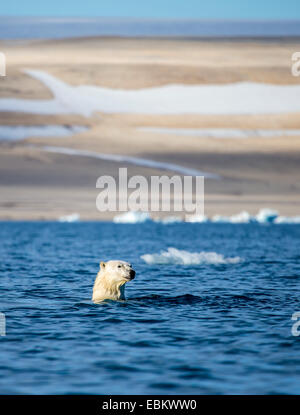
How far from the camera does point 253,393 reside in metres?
12.1

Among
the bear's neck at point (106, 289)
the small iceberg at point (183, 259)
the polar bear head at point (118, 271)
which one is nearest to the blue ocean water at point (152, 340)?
the bear's neck at point (106, 289)

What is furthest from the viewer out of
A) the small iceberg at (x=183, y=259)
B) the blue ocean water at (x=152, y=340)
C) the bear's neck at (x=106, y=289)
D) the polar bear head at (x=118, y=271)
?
the small iceberg at (x=183, y=259)

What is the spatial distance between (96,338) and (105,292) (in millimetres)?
4934

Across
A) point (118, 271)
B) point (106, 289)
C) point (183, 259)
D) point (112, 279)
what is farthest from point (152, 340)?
point (183, 259)

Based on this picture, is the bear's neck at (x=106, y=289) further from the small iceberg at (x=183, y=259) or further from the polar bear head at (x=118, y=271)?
the small iceberg at (x=183, y=259)

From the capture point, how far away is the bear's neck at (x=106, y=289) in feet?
70.1

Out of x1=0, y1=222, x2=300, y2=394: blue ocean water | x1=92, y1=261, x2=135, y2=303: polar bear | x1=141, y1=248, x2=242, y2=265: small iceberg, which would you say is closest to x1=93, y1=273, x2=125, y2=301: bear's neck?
x1=92, y1=261, x2=135, y2=303: polar bear

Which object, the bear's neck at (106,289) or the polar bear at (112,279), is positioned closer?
the polar bear at (112,279)

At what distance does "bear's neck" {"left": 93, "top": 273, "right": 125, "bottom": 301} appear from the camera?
21.4m

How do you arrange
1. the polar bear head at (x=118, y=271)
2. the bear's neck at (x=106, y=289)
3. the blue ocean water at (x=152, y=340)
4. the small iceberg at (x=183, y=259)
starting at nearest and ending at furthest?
the blue ocean water at (x=152, y=340), the polar bear head at (x=118, y=271), the bear's neck at (x=106, y=289), the small iceberg at (x=183, y=259)

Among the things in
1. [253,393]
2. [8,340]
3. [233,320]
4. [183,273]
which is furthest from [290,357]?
[183,273]

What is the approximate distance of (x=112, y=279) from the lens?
2105 centimetres

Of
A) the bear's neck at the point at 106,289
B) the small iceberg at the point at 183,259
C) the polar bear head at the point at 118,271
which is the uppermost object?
the small iceberg at the point at 183,259

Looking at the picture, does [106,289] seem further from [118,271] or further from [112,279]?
[118,271]
